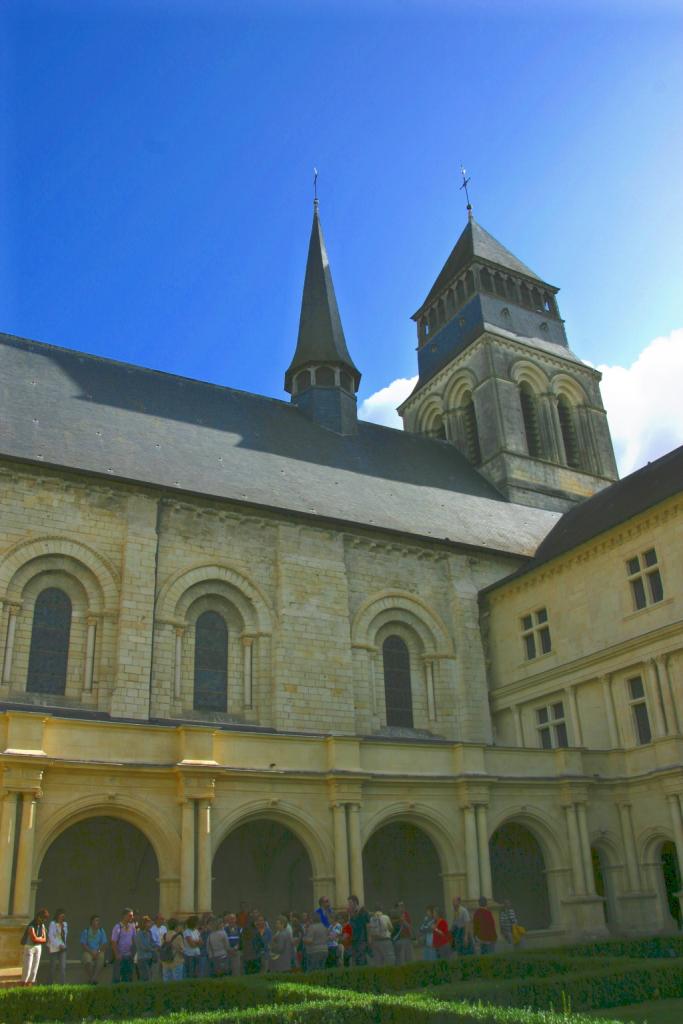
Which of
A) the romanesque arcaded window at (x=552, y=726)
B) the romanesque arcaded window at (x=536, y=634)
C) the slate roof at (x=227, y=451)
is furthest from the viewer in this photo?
the romanesque arcaded window at (x=536, y=634)

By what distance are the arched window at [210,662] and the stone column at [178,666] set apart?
605mm

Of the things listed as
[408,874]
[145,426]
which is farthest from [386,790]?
[145,426]

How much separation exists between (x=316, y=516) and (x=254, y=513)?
6.02 ft

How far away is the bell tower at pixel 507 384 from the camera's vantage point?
36781mm

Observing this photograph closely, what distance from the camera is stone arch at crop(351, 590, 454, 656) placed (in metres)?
25.6

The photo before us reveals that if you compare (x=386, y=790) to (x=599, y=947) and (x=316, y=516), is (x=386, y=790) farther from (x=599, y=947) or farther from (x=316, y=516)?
(x=316, y=516)

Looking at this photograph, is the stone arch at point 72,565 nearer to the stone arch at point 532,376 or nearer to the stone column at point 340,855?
the stone column at point 340,855

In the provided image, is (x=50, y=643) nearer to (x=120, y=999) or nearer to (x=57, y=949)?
(x=57, y=949)

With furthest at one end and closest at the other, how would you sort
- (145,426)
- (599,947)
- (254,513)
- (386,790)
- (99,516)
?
(145,426) → (254,513) → (99,516) → (386,790) → (599,947)

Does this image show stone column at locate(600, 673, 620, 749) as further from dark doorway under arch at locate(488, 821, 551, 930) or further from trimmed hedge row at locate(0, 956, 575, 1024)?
trimmed hedge row at locate(0, 956, 575, 1024)

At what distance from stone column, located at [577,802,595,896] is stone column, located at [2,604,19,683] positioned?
46.5 feet

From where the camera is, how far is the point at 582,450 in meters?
39.5

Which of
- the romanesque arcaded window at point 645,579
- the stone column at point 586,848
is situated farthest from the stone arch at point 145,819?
the romanesque arcaded window at point 645,579

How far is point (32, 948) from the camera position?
46.3 ft
